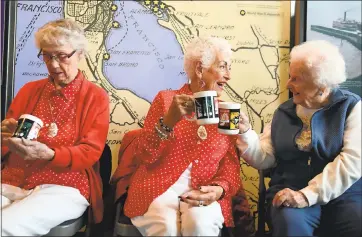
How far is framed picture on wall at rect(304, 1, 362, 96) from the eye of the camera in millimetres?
2162

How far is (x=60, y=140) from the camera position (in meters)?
1.59

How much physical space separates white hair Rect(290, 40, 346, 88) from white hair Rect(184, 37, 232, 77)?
282mm

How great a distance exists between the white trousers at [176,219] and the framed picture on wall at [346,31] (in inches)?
44.5

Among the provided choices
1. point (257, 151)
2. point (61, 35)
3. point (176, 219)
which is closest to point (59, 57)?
point (61, 35)

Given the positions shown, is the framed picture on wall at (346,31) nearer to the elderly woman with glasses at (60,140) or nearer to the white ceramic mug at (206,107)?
the white ceramic mug at (206,107)

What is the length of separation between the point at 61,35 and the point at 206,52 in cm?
57

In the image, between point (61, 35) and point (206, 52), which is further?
point (206, 52)

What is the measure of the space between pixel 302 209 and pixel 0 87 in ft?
4.69

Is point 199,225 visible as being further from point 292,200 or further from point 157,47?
point 157,47

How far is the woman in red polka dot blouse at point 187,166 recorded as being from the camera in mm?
A: 1443

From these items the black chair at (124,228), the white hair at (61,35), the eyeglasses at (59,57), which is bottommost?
the black chair at (124,228)

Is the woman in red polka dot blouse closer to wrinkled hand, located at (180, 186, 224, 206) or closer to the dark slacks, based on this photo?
wrinkled hand, located at (180, 186, 224, 206)

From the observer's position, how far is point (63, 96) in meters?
1.65

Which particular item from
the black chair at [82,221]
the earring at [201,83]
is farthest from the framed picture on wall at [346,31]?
the black chair at [82,221]
